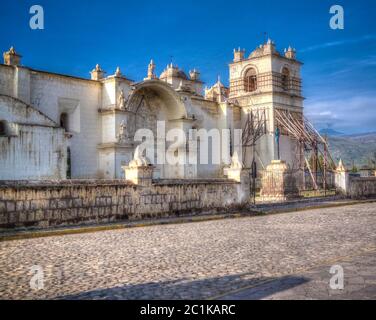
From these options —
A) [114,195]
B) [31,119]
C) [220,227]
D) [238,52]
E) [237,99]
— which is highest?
[238,52]

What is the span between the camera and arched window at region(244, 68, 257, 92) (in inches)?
1443

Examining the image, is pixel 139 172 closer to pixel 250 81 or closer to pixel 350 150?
pixel 250 81

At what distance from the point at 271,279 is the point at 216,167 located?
27144 mm

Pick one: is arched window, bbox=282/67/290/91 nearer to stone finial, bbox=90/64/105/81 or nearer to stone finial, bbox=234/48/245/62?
stone finial, bbox=234/48/245/62

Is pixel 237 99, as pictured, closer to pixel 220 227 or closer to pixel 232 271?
pixel 220 227

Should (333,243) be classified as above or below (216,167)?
below

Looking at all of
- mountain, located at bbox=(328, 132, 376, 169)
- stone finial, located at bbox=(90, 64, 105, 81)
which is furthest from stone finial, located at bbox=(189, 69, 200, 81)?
mountain, located at bbox=(328, 132, 376, 169)

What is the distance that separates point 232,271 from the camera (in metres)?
6.46

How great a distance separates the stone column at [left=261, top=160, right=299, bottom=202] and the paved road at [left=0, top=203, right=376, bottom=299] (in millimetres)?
11632

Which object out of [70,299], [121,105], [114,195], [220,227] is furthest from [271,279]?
[121,105]

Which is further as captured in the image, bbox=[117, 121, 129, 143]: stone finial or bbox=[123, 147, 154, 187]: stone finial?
bbox=[117, 121, 129, 143]: stone finial

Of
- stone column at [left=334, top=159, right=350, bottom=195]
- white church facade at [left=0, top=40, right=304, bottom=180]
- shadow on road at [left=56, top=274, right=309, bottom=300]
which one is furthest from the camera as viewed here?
stone column at [left=334, top=159, right=350, bottom=195]
